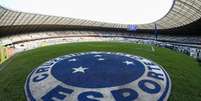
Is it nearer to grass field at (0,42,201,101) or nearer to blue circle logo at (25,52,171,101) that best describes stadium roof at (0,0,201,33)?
grass field at (0,42,201,101)

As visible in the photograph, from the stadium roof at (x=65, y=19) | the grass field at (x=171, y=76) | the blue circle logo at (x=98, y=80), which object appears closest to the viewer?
the blue circle logo at (x=98, y=80)

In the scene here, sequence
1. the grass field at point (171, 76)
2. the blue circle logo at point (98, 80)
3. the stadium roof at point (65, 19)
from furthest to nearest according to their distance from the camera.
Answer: the stadium roof at point (65, 19) < the grass field at point (171, 76) < the blue circle logo at point (98, 80)

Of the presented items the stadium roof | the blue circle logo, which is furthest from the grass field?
the stadium roof

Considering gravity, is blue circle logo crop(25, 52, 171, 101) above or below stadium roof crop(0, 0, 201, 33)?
below

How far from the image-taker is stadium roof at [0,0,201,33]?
249ft

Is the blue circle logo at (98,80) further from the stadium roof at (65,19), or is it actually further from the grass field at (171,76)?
the stadium roof at (65,19)

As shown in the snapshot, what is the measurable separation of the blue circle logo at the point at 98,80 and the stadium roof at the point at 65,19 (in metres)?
40.0

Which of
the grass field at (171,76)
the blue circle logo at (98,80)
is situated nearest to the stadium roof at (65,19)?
the grass field at (171,76)

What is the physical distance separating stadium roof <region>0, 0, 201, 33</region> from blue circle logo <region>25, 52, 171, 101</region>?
131 ft

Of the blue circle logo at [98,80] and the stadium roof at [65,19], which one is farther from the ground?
the stadium roof at [65,19]

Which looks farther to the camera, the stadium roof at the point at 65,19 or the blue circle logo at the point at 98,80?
the stadium roof at the point at 65,19

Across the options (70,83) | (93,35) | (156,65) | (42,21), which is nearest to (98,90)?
(70,83)

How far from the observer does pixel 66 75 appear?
1335 inches

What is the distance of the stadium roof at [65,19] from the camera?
75.9m
